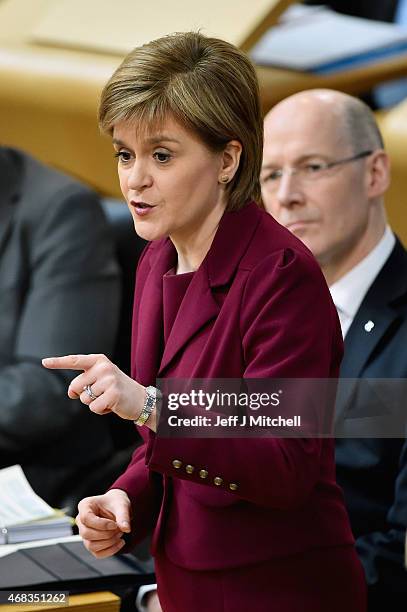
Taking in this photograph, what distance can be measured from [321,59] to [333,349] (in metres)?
1.89

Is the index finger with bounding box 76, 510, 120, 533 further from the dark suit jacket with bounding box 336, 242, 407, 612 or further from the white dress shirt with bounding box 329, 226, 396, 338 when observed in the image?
the white dress shirt with bounding box 329, 226, 396, 338

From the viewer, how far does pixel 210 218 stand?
154 centimetres

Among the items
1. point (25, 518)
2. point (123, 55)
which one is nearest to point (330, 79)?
point (123, 55)

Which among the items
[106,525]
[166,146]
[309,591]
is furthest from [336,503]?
[166,146]

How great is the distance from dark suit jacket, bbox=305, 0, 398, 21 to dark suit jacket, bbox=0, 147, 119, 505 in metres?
1.53

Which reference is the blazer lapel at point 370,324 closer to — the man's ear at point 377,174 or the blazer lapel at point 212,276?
the man's ear at point 377,174

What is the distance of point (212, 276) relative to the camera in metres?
1.51

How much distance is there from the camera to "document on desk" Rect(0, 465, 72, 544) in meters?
2.12

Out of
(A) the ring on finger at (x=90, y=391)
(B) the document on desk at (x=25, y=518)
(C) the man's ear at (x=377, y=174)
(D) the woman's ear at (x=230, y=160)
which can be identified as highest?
(C) the man's ear at (x=377, y=174)

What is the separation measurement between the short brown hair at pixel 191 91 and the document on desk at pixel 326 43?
1785 mm

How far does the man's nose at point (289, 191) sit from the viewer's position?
8.15 feet

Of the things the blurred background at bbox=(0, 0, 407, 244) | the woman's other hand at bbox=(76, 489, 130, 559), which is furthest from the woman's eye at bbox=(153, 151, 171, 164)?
the blurred background at bbox=(0, 0, 407, 244)

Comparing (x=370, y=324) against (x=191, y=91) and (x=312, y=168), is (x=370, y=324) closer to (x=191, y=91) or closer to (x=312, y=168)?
(x=312, y=168)

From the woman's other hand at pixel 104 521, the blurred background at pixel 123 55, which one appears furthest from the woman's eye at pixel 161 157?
the blurred background at pixel 123 55
